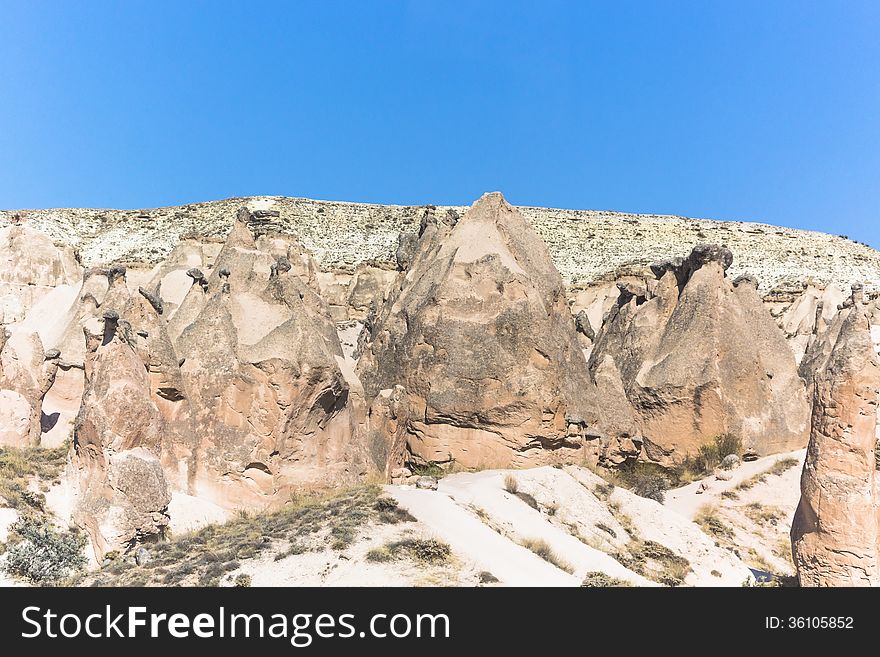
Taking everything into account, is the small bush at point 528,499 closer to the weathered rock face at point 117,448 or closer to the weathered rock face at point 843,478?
the weathered rock face at point 843,478

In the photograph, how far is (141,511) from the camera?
1070 cm

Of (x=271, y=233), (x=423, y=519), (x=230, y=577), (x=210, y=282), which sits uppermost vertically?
(x=271, y=233)

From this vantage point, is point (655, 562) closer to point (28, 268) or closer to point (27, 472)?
point (27, 472)

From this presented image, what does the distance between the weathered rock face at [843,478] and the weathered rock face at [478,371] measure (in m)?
6.45

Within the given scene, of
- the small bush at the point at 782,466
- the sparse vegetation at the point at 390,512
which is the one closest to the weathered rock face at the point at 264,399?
the sparse vegetation at the point at 390,512

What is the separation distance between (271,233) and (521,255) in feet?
64.7

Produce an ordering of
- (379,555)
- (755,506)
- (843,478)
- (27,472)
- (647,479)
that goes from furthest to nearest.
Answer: (647,479) → (755,506) → (27,472) → (843,478) → (379,555)

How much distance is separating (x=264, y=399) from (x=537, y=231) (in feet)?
213

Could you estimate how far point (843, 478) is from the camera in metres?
9.29

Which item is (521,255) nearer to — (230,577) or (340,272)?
(230,577)

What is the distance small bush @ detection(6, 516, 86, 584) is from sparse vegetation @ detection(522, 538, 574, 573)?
5.82 meters

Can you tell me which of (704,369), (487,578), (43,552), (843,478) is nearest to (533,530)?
(487,578)

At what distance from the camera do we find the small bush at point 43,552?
943 cm
